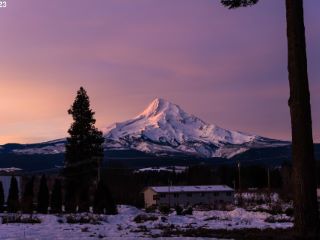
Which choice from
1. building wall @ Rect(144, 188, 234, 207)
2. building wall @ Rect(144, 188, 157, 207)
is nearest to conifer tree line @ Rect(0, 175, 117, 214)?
building wall @ Rect(144, 188, 157, 207)

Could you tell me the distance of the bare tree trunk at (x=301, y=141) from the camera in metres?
11.8

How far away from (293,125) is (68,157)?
4476 centimetres

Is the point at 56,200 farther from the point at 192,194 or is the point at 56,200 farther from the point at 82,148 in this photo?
the point at 192,194

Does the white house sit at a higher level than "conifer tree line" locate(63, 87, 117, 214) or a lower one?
lower

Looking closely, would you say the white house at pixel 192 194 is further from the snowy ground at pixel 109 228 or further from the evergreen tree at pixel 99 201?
the snowy ground at pixel 109 228

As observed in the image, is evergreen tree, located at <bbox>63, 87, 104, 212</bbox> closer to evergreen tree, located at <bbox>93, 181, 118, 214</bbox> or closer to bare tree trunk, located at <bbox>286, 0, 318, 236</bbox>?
evergreen tree, located at <bbox>93, 181, 118, 214</bbox>

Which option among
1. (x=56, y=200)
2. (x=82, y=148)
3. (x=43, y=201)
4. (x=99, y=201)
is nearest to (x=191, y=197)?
(x=82, y=148)

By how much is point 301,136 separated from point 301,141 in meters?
0.11

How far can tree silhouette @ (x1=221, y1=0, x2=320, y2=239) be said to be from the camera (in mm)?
11805

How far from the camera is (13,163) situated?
19988cm

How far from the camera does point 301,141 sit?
11.9 metres

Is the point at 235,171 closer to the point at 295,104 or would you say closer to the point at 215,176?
the point at 215,176

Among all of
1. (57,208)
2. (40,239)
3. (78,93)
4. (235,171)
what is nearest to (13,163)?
(235,171)

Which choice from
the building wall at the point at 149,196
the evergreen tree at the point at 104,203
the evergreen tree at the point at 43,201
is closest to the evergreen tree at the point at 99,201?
the evergreen tree at the point at 104,203
